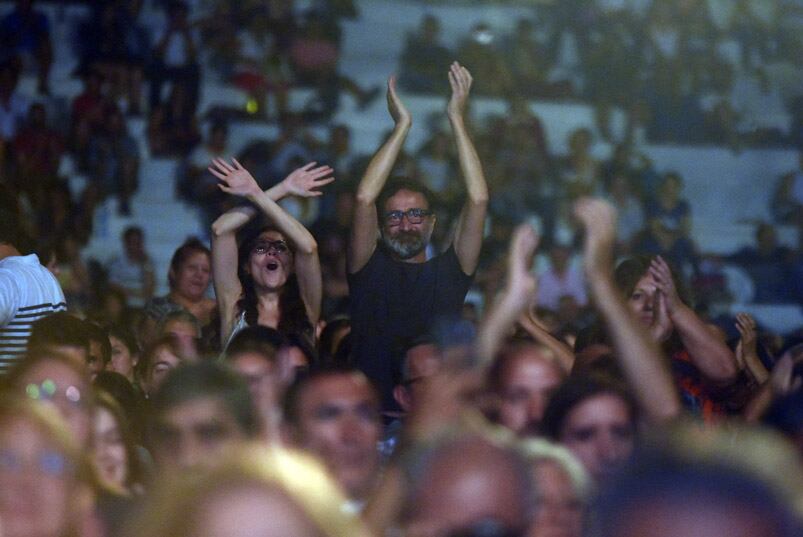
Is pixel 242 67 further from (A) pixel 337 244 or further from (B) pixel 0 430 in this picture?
(B) pixel 0 430

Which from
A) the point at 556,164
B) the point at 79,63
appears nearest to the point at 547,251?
the point at 556,164

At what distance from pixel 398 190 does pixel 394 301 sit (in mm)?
498

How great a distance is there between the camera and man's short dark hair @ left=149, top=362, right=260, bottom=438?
10.2 ft

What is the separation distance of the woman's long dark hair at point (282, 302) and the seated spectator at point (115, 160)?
8.01 meters

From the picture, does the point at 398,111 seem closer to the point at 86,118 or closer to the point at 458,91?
the point at 458,91

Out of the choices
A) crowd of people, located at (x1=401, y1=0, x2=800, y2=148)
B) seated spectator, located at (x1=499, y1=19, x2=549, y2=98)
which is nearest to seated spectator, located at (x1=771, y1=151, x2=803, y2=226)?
crowd of people, located at (x1=401, y1=0, x2=800, y2=148)

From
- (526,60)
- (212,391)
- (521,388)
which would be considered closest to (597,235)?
(521,388)

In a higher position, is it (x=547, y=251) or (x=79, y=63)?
(x=79, y=63)

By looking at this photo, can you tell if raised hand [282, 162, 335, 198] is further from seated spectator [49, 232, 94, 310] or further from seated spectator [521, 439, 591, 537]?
seated spectator [49, 232, 94, 310]

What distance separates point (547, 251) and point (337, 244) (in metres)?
3.65

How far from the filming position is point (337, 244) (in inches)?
410

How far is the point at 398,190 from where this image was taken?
19.2ft

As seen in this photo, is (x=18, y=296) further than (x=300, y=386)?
Yes

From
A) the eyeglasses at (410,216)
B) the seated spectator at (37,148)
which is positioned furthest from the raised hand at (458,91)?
the seated spectator at (37,148)
